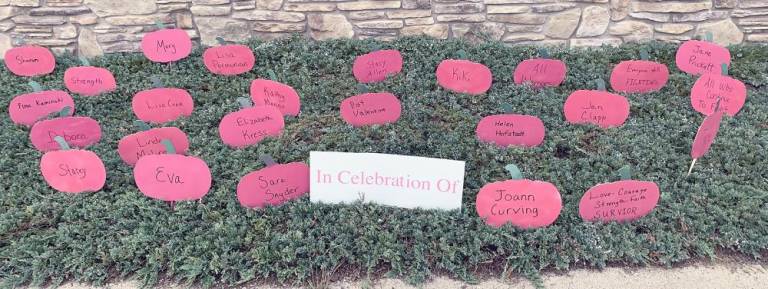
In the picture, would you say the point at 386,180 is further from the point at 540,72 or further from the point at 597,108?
the point at 540,72

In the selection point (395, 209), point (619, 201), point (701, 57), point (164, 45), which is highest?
point (701, 57)

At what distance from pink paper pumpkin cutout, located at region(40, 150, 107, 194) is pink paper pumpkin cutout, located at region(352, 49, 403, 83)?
1405 millimetres

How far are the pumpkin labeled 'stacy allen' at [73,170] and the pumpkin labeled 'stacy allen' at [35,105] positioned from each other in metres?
0.61

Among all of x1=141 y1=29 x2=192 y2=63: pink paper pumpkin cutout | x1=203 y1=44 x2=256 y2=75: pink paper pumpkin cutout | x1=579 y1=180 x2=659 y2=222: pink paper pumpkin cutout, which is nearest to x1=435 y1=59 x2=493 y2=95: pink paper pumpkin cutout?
x1=579 y1=180 x2=659 y2=222: pink paper pumpkin cutout

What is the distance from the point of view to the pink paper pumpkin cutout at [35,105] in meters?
2.64

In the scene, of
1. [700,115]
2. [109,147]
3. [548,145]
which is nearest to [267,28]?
[109,147]

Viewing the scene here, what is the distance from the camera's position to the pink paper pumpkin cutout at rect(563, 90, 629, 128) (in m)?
2.52

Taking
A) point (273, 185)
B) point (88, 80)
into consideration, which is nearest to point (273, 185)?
point (273, 185)

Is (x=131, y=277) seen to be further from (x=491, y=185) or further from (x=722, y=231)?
(x=722, y=231)

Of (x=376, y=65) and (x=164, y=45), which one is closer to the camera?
(x=376, y=65)

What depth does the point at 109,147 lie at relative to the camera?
2455 millimetres

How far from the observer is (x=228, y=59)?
312 cm

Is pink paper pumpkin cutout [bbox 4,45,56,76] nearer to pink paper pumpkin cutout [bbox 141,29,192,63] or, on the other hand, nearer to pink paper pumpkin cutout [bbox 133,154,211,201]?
pink paper pumpkin cutout [bbox 141,29,192,63]

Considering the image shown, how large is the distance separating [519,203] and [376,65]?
1355mm
